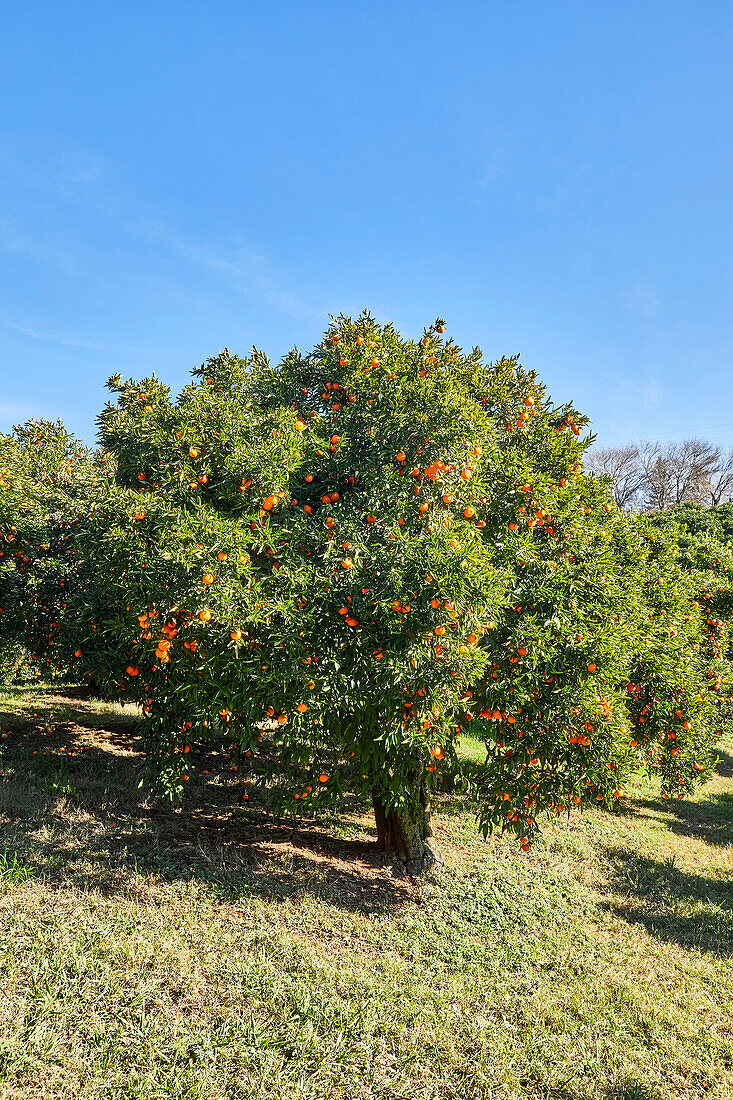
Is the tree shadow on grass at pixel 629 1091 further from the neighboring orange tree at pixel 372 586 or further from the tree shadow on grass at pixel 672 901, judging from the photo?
the tree shadow on grass at pixel 672 901

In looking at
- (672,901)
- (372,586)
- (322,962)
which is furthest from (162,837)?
(672,901)

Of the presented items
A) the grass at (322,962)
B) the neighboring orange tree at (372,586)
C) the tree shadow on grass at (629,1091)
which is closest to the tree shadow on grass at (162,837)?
the grass at (322,962)

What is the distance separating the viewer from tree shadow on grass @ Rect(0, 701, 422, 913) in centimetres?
644

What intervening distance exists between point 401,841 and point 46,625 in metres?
6.10

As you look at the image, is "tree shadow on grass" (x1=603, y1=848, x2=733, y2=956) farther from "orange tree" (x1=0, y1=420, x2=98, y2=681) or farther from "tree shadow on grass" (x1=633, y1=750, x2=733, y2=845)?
"orange tree" (x1=0, y1=420, x2=98, y2=681)

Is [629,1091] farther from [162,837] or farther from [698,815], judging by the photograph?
[698,815]

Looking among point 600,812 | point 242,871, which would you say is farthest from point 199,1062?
point 600,812

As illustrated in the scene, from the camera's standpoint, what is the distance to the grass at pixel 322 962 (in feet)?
13.6

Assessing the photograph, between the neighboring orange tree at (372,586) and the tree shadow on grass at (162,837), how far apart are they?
0.97 m

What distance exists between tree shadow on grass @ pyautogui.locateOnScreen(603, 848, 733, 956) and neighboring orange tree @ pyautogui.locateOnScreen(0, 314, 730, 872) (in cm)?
220

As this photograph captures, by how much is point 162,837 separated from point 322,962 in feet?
10.1

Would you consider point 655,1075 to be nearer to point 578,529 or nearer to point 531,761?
point 531,761

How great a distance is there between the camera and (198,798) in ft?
30.7

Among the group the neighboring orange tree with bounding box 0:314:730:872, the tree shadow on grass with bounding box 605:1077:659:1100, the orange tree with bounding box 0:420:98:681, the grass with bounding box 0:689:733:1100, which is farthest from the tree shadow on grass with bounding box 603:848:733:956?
the orange tree with bounding box 0:420:98:681
